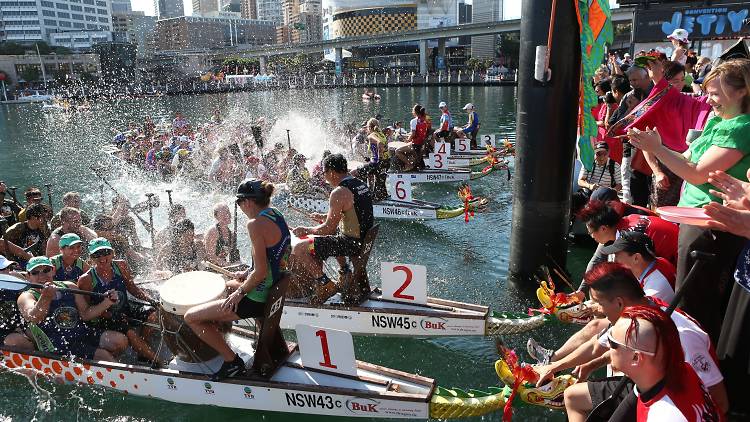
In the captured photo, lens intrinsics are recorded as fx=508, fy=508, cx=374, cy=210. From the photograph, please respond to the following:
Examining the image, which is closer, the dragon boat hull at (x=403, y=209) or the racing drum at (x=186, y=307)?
the racing drum at (x=186, y=307)

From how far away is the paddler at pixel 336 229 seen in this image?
7.09m

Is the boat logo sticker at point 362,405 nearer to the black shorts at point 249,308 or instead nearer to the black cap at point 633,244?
the black shorts at point 249,308

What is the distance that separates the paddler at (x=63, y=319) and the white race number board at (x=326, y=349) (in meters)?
2.39

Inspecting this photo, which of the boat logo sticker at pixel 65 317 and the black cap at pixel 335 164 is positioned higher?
the black cap at pixel 335 164

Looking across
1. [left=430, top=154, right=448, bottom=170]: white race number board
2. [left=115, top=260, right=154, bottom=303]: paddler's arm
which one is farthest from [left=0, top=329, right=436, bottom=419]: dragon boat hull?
[left=430, top=154, right=448, bottom=170]: white race number board

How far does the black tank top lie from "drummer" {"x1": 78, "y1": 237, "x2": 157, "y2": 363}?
2.81 meters

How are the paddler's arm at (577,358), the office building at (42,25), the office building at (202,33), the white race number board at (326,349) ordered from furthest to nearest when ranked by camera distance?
the office building at (202,33)
the office building at (42,25)
the white race number board at (326,349)
the paddler's arm at (577,358)

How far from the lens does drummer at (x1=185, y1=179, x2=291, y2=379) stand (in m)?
5.16

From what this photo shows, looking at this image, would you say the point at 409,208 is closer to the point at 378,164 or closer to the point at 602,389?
the point at 378,164

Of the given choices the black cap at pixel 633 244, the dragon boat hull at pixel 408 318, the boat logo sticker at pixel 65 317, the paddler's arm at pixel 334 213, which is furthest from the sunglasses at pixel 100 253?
the black cap at pixel 633 244

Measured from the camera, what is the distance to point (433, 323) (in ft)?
23.2

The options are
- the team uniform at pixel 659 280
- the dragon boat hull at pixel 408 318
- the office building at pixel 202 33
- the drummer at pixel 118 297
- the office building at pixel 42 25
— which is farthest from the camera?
the office building at pixel 202 33

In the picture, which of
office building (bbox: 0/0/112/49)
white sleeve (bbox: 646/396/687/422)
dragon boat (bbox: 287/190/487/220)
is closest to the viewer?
white sleeve (bbox: 646/396/687/422)

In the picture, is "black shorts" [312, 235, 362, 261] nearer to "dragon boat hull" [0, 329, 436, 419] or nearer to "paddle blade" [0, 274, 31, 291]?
"dragon boat hull" [0, 329, 436, 419]
